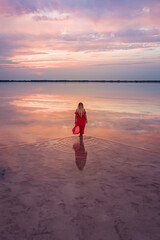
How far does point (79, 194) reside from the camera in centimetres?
529

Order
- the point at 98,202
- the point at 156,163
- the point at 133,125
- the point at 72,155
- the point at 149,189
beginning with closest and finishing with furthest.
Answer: the point at 98,202 < the point at 149,189 < the point at 156,163 < the point at 72,155 < the point at 133,125

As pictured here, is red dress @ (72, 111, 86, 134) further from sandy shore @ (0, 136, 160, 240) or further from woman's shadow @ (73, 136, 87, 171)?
sandy shore @ (0, 136, 160, 240)

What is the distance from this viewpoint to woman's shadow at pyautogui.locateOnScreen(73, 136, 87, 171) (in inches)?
288

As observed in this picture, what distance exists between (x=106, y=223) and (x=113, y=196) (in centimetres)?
104

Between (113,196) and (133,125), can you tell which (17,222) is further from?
(133,125)

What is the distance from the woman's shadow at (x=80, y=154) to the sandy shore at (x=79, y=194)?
0.11 ft

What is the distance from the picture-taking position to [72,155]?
8180 millimetres

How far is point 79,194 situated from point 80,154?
3.03 metres

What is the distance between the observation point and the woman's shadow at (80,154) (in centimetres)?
732

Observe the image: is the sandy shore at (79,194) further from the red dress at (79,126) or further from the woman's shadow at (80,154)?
the red dress at (79,126)

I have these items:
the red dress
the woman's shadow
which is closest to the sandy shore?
the woman's shadow

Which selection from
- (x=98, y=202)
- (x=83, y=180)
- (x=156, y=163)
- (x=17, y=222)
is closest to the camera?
(x=17, y=222)

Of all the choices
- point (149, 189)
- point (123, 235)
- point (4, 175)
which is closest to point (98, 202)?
point (123, 235)

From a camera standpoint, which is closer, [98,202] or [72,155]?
[98,202]
